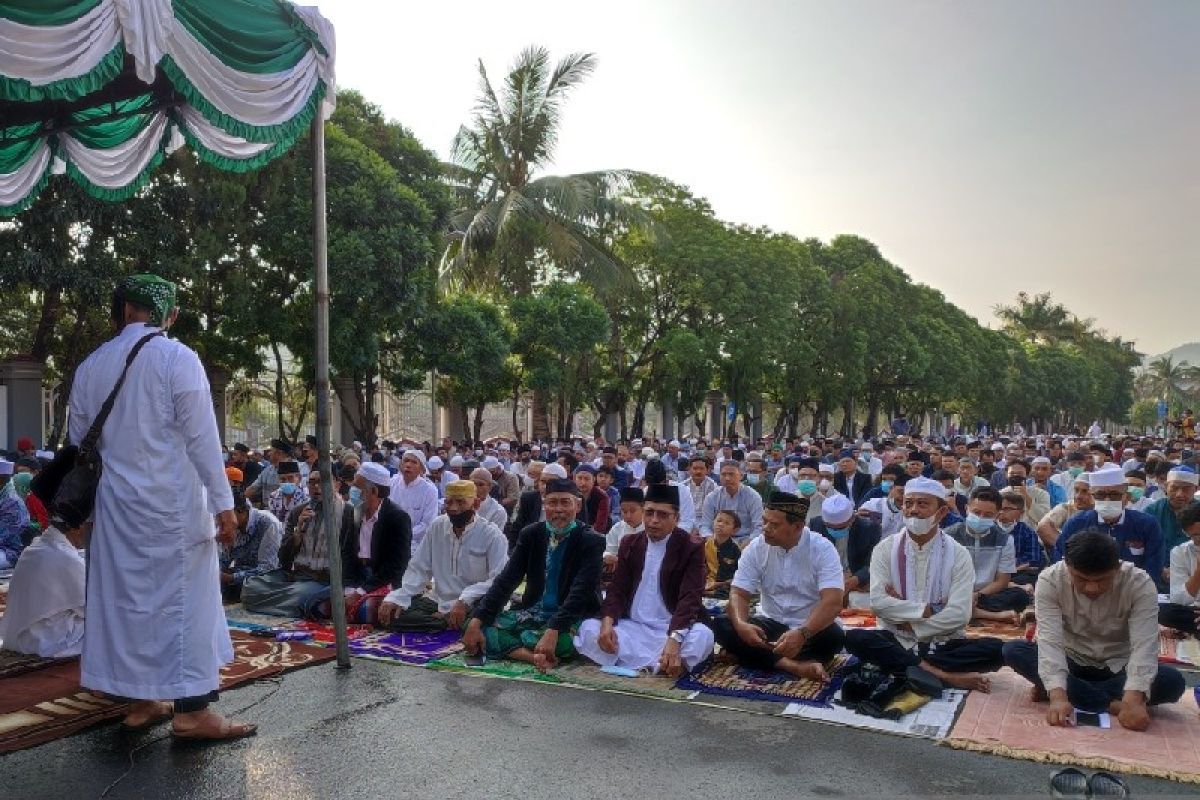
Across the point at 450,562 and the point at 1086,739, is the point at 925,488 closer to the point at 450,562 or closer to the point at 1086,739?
the point at 1086,739

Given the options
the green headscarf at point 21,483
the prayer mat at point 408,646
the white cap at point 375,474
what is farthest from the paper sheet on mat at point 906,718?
the green headscarf at point 21,483

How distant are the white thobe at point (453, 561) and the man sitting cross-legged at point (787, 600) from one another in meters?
1.73

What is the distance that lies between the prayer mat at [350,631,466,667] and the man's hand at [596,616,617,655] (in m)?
0.80

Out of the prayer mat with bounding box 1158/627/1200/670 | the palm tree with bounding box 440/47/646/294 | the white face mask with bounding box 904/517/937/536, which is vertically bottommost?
the prayer mat with bounding box 1158/627/1200/670

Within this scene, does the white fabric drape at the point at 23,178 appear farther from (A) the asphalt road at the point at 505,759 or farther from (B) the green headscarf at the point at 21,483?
(A) the asphalt road at the point at 505,759

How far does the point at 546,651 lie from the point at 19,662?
2.90 metres

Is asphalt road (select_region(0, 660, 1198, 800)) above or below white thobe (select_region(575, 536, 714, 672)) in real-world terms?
below

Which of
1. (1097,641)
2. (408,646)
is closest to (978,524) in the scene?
(1097,641)

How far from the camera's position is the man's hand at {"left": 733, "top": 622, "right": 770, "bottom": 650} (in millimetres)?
5375

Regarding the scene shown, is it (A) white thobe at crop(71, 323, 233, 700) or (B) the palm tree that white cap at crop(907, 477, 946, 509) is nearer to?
(A) white thobe at crop(71, 323, 233, 700)

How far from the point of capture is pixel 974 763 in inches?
156

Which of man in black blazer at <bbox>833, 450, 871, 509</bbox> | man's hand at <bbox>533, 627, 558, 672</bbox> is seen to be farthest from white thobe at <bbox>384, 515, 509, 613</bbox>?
man in black blazer at <bbox>833, 450, 871, 509</bbox>

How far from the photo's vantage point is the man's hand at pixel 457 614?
6.27m

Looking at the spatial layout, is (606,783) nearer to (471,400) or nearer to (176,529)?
(176,529)
